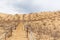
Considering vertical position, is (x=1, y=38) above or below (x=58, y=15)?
below

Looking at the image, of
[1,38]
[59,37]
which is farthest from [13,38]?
[59,37]

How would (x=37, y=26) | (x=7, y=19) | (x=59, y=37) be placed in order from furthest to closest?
(x=7, y=19) → (x=37, y=26) → (x=59, y=37)

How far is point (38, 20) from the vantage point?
22.0 m

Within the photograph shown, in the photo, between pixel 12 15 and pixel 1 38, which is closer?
pixel 1 38

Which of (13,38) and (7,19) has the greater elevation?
(7,19)

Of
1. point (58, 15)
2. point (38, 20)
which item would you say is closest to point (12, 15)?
point (38, 20)

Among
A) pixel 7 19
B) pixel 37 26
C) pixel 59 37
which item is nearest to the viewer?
pixel 59 37

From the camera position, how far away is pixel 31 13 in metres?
23.3

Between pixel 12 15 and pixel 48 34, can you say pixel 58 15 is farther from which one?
pixel 12 15

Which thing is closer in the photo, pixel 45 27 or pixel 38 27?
pixel 45 27

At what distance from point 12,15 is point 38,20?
9.81 ft

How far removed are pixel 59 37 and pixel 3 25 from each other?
5.12 metres

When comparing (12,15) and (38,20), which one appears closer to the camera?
(38,20)

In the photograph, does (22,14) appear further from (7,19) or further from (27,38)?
(27,38)
